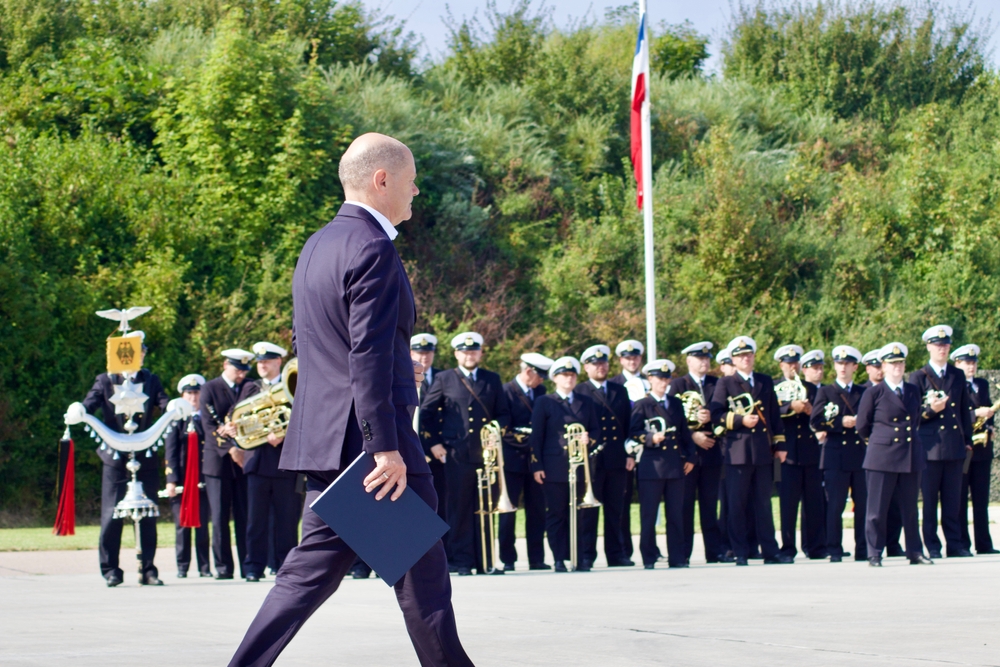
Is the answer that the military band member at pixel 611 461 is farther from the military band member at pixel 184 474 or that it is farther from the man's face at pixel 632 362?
the military band member at pixel 184 474

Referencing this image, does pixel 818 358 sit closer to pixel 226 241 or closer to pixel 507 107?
pixel 226 241

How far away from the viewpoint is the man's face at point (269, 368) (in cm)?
1215

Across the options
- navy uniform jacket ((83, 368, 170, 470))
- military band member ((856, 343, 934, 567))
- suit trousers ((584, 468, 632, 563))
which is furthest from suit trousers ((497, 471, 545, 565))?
navy uniform jacket ((83, 368, 170, 470))

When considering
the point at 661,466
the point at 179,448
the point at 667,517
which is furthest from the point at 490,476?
the point at 179,448

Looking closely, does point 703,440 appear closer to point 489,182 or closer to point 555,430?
point 555,430

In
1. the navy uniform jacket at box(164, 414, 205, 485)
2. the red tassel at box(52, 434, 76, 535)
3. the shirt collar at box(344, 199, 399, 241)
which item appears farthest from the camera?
the navy uniform jacket at box(164, 414, 205, 485)

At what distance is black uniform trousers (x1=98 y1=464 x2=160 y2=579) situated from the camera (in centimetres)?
1088

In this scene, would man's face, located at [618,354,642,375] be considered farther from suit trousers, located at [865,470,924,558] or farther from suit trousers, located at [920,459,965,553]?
suit trousers, located at [920,459,965,553]

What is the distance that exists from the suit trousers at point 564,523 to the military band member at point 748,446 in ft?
4.43

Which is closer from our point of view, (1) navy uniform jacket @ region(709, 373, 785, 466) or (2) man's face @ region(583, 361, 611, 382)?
(1) navy uniform jacket @ region(709, 373, 785, 466)

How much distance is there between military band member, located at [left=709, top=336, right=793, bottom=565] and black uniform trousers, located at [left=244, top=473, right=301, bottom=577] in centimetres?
414

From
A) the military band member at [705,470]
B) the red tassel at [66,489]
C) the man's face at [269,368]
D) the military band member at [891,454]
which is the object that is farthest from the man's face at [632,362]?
the red tassel at [66,489]

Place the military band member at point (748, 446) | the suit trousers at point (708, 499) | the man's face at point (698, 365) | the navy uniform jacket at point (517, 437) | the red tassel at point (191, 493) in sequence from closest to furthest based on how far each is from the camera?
the red tassel at point (191, 493)
the military band member at point (748, 446)
the navy uniform jacket at point (517, 437)
the suit trousers at point (708, 499)
the man's face at point (698, 365)

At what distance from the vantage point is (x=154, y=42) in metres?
30.2
